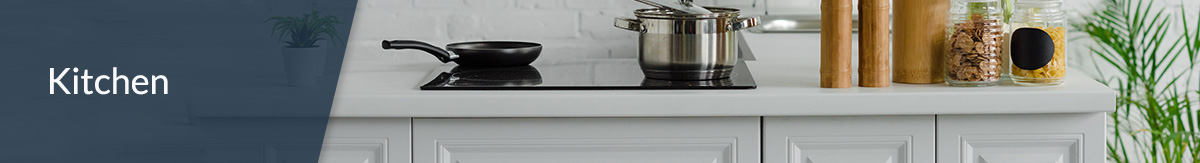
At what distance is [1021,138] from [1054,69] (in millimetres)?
84

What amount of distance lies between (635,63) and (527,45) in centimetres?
15

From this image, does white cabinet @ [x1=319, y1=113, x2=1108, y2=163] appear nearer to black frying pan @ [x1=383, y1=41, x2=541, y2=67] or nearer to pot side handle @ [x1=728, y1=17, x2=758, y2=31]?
pot side handle @ [x1=728, y1=17, x2=758, y2=31]

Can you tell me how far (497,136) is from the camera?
4.14 feet

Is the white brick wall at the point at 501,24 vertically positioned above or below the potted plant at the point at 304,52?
above

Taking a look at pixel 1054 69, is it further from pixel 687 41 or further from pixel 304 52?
pixel 304 52

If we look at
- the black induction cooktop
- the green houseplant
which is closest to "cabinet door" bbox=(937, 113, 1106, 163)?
the black induction cooktop

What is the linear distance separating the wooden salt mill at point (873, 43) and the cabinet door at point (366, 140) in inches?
19.6

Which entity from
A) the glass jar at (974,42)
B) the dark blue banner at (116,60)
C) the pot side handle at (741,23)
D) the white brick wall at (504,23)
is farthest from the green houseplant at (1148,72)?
the dark blue banner at (116,60)

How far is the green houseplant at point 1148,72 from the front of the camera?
218 centimetres

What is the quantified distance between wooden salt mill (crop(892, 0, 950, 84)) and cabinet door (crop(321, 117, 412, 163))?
552mm

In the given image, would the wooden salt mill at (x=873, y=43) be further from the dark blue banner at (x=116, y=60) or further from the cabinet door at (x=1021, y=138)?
the dark blue banner at (x=116, y=60)

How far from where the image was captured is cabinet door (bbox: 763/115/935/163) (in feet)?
4.12

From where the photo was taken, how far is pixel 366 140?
1.26 meters

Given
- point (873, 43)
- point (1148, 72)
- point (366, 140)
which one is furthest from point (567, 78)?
point (1148, 72)
